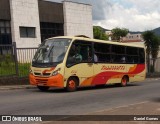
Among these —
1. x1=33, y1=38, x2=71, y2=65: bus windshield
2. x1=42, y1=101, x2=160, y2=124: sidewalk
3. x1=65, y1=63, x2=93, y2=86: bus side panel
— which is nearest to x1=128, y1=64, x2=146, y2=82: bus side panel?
x1=65, y1=63, x2=93, y2=86: bus side panel

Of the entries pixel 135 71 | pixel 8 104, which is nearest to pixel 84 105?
pixel 8 104

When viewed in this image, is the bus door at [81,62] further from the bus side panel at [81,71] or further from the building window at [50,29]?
the building window at [50,29]

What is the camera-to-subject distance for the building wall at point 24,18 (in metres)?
44.9

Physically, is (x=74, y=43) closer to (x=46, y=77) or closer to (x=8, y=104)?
(x=46, y=77)

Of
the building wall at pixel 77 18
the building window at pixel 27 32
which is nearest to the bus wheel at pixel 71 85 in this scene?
the building window at pixel 27 32

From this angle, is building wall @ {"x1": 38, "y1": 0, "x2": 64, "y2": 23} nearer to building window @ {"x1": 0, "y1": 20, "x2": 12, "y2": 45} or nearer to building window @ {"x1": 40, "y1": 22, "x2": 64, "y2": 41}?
building window @ {"x1": 40, "y1": 22, "x2": 64, "y2": 41}

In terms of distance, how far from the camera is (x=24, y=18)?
46.3 m

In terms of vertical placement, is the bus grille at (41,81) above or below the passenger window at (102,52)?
below

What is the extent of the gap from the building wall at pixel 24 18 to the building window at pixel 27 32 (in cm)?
37

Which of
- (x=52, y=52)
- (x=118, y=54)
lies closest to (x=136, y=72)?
(x=118, y=54)

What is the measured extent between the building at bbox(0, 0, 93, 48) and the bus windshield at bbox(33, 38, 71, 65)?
25133 millimetres

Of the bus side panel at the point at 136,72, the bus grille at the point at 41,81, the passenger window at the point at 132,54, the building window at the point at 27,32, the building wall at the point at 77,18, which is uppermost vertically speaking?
the building wall at the point at 77,18

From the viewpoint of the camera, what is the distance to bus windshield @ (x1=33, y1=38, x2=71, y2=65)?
61.7ft

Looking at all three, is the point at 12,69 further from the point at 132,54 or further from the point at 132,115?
the point at 132,115
